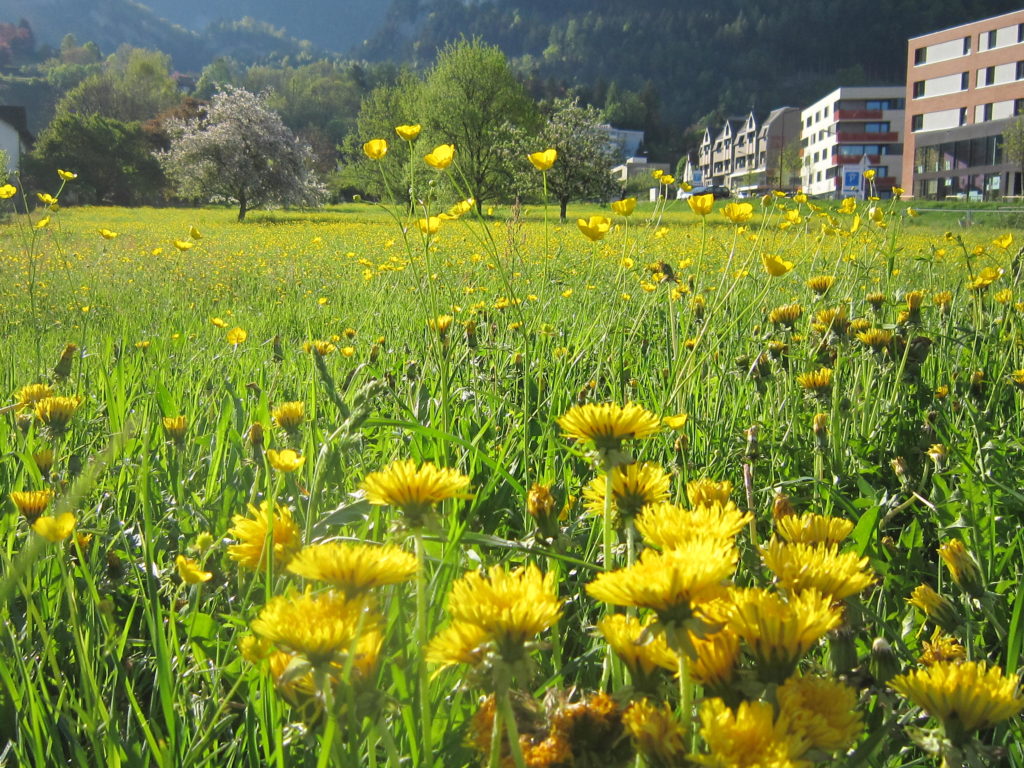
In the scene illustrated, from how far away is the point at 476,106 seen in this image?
2897 cm

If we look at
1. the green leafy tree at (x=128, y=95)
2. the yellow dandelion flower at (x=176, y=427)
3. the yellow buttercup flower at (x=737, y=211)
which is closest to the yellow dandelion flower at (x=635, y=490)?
the yellow dandelion flower at (x=176, y=427)

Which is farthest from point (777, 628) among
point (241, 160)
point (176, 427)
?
point (241, 160)

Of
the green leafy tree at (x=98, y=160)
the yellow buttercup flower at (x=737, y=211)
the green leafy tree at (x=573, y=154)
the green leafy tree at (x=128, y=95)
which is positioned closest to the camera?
the yellow buttercup flower at (x=737, y=211)

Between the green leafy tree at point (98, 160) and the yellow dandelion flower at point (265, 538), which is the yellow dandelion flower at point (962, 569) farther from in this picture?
the green leafy tree at point (98, 160)

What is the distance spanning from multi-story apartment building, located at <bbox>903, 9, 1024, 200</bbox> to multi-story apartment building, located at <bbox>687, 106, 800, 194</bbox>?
11783mm

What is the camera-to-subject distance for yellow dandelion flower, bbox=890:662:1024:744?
440 mm

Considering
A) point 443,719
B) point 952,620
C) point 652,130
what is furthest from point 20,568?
point 652,130

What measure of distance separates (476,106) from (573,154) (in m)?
7.16

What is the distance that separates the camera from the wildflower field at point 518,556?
1.43ft

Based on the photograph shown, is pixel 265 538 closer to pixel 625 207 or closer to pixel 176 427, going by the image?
pixel 176 427

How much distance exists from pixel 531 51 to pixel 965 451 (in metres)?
173

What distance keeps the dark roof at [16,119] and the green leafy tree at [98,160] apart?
0.70 m

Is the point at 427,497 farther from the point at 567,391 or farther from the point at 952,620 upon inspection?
the point at 567,391

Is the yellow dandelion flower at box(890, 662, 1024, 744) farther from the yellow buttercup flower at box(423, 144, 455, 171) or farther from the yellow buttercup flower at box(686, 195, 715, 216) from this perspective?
the yellow buttercup flower at box(686, 195, 715, 216)
